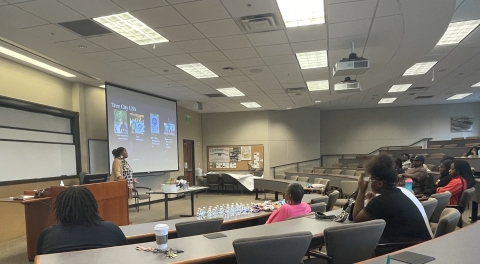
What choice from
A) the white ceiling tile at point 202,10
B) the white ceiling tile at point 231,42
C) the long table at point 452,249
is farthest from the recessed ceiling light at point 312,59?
the long table at point 452,249

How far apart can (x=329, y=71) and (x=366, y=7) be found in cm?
298

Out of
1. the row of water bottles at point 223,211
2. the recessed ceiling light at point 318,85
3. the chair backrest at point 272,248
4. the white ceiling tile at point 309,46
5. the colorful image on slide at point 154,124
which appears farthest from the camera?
the colorful image on slide at point 154,124

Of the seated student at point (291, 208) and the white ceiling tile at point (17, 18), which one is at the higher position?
the white ceiling tile at point (17, 18)

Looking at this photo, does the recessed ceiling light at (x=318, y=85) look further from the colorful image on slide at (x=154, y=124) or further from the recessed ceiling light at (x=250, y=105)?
the colorful image on slide at (x=154, y=124)

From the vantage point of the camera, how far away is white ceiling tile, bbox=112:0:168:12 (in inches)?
140

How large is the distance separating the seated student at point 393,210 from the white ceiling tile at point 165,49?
3.80 m

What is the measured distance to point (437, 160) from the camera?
9398mm

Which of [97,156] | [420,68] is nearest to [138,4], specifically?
[97,156]

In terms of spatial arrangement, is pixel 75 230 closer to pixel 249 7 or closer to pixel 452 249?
pixel 452 249

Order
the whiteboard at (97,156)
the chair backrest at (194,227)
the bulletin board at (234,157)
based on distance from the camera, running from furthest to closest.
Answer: the bulletin board at (234,157), the whiteboard at (97,156), the chair backrest at (194,227)

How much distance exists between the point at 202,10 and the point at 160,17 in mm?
592

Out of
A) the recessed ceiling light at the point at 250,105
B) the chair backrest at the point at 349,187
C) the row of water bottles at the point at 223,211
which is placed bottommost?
the chair backrest at the point at 349,187

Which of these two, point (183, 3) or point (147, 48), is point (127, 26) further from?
point (183, 3)

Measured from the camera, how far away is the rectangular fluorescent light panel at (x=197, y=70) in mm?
6227
